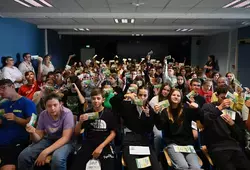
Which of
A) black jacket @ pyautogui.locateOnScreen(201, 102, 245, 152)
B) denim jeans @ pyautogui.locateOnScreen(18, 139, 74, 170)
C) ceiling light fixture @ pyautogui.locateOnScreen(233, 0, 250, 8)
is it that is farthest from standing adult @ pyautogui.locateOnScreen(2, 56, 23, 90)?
ceiling light fixture @ pyautogui.locateOnScreen(233, 0, 250, 8)

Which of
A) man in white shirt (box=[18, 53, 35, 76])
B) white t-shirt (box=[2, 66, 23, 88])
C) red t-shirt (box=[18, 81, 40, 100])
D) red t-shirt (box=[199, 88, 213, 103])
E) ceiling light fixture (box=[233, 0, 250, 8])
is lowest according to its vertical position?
red t-shirt (box=[199, 88, 213, 103])

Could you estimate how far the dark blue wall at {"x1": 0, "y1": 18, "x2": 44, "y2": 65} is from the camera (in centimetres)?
661

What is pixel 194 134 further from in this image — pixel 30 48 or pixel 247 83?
pixel 247 83

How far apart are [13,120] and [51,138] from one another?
48cm

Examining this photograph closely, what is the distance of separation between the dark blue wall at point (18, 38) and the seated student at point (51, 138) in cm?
467

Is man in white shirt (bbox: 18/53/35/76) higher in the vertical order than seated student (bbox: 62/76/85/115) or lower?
higher

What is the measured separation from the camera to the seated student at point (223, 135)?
2.52 meters

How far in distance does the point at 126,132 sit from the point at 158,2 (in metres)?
3.68

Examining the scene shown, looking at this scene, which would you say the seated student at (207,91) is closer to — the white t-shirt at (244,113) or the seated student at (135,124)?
the white t-shirt at (244,113)

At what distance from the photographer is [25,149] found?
257 cm

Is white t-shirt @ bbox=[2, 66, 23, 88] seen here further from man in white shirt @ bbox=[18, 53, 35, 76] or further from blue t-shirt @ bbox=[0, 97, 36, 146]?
blue t-shirt @ bbox=[0, 97, 36, 146]

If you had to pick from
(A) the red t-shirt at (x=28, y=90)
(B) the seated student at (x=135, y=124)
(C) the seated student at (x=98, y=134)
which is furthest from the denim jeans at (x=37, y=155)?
(A) the red t-shirt at (x=28, y=90)

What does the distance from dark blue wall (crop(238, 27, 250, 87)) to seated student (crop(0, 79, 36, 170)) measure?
9.13 meters

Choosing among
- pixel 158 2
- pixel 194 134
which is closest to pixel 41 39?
pixel 158 2
